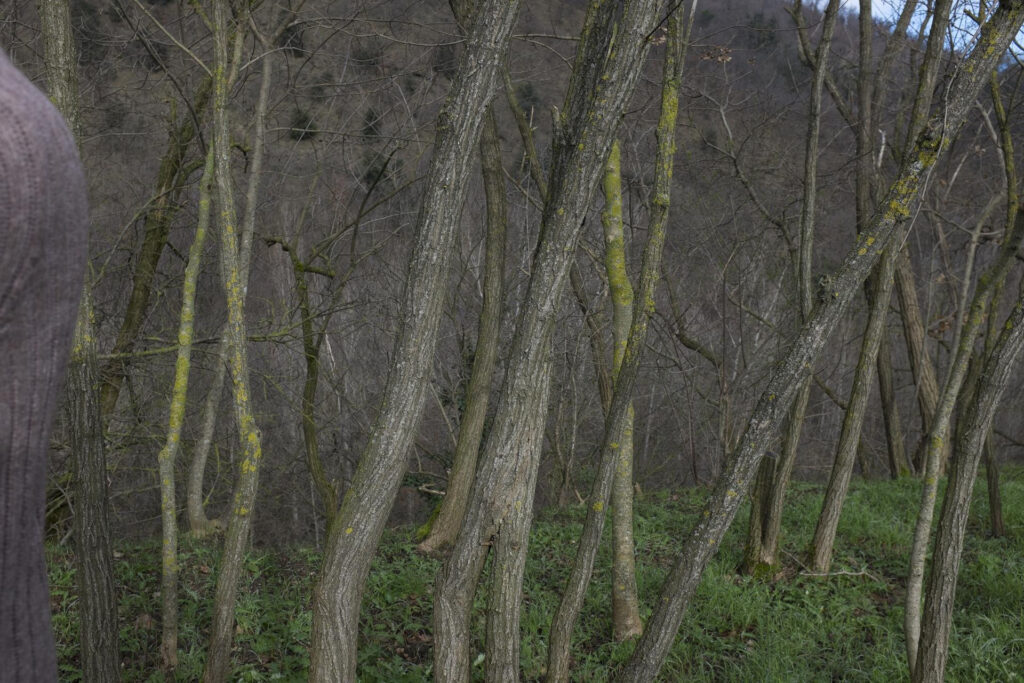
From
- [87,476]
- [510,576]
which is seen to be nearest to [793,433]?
[510,576]

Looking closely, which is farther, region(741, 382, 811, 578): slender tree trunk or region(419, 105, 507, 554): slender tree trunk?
region(419, 105, 507, 554): slender tree trunk

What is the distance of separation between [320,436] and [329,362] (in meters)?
1.11

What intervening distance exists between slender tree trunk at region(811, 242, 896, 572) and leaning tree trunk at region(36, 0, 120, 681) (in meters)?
4.41

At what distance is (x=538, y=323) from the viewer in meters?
2.75

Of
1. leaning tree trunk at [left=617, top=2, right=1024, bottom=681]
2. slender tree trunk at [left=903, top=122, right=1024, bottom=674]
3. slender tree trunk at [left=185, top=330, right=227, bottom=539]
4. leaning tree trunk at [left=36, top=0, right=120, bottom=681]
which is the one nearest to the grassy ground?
slender tree trunk at [left=185, top=330, right=227, bottom=539]

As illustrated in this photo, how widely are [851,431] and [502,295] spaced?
269cm

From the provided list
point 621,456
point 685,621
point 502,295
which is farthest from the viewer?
point 502,295

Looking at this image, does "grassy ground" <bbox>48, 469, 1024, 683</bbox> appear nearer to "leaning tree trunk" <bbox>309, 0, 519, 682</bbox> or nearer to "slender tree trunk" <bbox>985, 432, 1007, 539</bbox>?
"slender tree trunk" <bbox>985, 432, 1007, 539</bbox>

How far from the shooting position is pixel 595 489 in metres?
3.50

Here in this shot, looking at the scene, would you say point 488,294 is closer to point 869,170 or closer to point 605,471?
point 605,471

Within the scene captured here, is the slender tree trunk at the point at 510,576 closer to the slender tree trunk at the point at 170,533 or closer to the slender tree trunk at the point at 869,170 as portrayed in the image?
the slender tree trunk at the point at 170,533

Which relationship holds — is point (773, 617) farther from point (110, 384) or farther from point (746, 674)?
point (110, 384)

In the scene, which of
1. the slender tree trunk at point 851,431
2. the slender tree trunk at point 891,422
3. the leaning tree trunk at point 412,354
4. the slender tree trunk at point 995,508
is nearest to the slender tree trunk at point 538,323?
the leaning tree trunk at point 412,354

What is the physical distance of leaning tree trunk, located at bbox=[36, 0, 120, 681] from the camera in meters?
3.09
